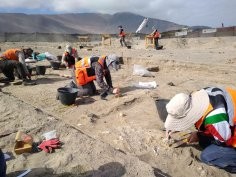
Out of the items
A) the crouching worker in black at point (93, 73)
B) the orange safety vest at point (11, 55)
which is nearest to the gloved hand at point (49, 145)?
the crouching worker in black at point (93, 73)

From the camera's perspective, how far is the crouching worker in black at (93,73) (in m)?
8.02

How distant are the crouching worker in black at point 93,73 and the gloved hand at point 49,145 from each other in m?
3.46

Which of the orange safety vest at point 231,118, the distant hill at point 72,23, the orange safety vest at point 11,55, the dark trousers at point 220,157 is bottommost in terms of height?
the dark trousers at point 220,157

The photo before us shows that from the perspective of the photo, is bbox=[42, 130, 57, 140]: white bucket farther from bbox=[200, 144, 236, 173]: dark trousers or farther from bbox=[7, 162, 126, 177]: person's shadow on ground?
bbox=[200, 144, 236, 173]: dark trousers

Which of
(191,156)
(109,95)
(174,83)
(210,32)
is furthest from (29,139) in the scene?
(210,32)

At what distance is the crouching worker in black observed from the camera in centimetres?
802

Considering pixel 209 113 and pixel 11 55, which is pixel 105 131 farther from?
pixel 11 55

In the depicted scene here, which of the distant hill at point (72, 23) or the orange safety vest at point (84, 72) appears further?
the distant hill at point (72, 23)

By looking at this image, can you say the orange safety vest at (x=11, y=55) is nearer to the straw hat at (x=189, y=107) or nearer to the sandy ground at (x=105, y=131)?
the sandy ground at (x=105, y=131)

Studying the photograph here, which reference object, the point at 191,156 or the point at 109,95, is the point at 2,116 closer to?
the point at 109,95

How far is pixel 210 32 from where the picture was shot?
27.3 meters

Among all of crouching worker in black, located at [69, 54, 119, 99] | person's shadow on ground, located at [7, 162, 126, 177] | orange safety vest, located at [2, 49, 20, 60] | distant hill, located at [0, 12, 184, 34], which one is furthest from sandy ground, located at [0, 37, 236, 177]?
distant hill, located at [0, 12, 184, 34]

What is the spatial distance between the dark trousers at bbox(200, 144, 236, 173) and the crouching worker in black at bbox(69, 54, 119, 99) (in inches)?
154

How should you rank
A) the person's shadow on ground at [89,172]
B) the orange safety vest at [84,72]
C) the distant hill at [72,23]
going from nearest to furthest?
1. the person's shadow on ground at [89,172]
2. the orange safety vest at [84,72]
3. the distant hill at [72,23]
